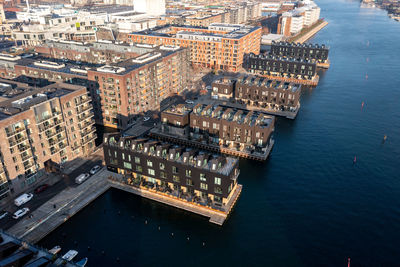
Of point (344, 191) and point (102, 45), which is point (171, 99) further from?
point (344, 191)

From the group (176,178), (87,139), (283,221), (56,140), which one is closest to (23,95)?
(56,140)

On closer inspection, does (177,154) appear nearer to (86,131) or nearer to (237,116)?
(237,116)

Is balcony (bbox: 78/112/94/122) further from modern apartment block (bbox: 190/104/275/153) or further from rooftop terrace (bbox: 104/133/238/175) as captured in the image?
modern apartment block (bbox: 190/104/275/153)

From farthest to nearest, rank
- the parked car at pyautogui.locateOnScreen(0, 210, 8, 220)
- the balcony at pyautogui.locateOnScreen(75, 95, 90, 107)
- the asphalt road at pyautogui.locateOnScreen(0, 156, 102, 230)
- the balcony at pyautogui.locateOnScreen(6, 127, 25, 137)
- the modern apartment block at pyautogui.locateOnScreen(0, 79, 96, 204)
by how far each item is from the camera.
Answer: the balcony at pyautogui.locateOnScreen(75, 95, 90, 107)
the modern apartment block at pyautogui.locateOnScreen(0, 79, 96, 204)
the balcony at pyautogui.locateOnScreen(6, 127, 25, 137)
the parked car at pyautogui.locateOnScreen(0, 210, 8, 220)
the asphalt road at pyautogui.locateOnScreen(0, 156, 102, 230)

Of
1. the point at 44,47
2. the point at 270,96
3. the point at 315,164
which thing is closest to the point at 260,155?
the point at 315,164

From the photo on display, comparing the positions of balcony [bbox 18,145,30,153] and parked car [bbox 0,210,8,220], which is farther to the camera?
balcony [bbox 18,145,30,153]

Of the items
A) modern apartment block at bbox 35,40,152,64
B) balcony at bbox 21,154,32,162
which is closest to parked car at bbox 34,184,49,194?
balcony at bbox 21,154,32,162
